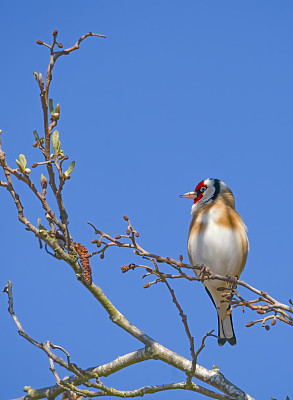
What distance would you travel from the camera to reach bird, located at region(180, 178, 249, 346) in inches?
191

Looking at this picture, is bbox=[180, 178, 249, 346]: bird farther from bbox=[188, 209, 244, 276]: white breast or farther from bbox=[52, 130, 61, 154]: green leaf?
bbox=[52, 130, 61, 154]: green leaf

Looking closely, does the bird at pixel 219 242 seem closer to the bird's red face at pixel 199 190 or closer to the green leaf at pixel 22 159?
the bird's red face at pixel 199 190

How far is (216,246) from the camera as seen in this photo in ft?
15.9

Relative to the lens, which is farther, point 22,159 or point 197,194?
point 197,194

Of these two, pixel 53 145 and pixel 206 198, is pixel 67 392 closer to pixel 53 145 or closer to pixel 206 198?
pixel 53 145

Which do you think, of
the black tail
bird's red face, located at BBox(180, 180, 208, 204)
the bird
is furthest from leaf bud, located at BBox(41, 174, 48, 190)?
the black tail

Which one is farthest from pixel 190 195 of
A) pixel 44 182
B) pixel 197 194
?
pixel 44 182

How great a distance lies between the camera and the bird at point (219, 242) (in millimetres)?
4863

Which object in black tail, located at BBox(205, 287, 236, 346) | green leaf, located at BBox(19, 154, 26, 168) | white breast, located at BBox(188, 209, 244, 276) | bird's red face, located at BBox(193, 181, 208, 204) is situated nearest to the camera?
green leaf, located at BBox(19, 154, 26, 168)

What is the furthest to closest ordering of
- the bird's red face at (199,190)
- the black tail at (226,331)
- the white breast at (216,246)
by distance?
the bird's red face at (199,190)
the black tail at (226,331)
the white breast at (216,246)

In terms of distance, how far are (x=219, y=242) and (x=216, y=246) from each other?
4cm

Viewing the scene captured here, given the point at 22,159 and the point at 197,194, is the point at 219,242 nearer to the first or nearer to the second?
the point at 197,194

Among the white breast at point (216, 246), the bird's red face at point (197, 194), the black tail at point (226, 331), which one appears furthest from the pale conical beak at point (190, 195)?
the black tail at point (226, 331)

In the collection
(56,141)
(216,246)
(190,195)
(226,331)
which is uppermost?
(190,195)
